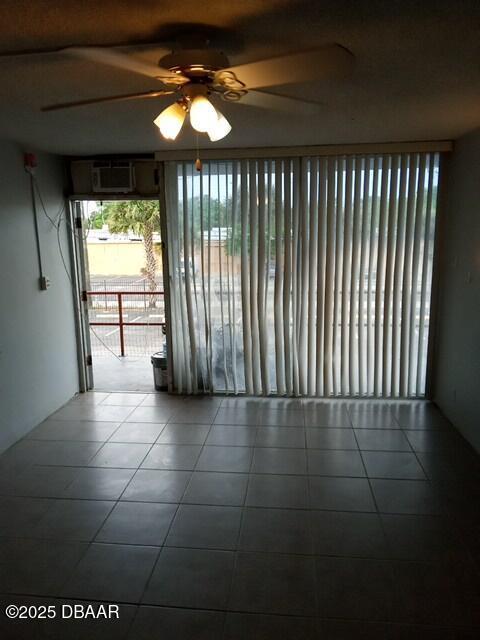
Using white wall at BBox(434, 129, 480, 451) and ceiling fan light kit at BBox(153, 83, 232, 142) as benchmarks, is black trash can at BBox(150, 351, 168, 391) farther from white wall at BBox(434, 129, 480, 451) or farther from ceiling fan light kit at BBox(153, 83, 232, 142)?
ceiling fan light kit at BBox(153, 83, 232, 142)

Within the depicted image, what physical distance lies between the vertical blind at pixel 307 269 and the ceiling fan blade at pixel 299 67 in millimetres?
2272

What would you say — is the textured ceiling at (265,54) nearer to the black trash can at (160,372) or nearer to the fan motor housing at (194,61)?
the fan motor housing at (194,61)

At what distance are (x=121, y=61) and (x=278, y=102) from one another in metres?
0.74

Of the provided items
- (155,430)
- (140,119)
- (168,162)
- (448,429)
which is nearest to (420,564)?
(448,429)

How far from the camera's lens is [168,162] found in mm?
4008

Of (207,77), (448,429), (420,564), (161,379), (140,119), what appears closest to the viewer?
(207,77)

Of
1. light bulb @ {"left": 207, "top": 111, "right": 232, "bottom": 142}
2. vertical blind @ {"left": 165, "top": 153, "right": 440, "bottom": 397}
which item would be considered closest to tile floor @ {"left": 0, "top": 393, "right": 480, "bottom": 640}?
vertical blind @ {"left": 165, "top": 153, "right": 440, "bottom": 397}

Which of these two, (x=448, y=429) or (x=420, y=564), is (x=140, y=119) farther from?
(x=448, y=429)

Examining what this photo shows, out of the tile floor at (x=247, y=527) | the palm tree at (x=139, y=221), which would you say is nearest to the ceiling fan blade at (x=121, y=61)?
the tile floor at (x=247, y=527)

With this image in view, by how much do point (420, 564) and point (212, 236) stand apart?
297cm

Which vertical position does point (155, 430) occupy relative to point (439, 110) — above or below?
below

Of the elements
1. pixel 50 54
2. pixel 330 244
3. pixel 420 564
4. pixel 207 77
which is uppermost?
pixel 50 54

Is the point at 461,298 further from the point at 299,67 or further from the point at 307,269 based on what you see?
the point at 299,67

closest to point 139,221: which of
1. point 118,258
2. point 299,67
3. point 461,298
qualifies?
point 118,258
